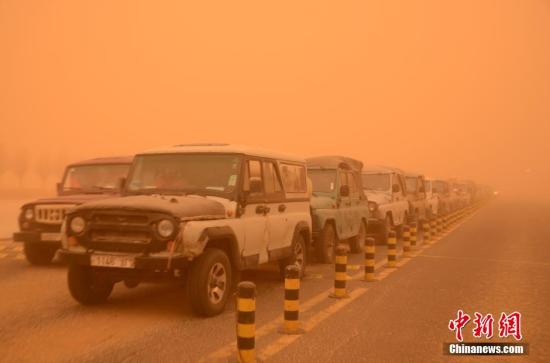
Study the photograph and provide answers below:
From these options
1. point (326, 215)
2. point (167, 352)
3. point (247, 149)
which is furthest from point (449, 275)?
point (167, 352)

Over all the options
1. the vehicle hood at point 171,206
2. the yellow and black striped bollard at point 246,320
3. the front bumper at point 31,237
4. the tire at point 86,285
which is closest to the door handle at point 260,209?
the vehicle hood at point 171,206

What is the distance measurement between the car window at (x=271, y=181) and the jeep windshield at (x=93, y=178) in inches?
174

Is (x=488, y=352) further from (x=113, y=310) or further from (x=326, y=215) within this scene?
(x=326, y=215)

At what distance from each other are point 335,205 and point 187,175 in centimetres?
527

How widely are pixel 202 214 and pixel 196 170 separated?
3.77ft

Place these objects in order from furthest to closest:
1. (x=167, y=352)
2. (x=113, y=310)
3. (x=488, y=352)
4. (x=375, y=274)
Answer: (x=375, y=274) → (x=113, y=310) → (x=488, y=352) → (x=167, y=352)

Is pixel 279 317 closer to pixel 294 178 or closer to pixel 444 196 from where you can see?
pixel 294 178

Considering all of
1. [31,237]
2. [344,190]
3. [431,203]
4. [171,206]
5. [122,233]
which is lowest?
[31,237]

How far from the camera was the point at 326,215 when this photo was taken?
1197cm

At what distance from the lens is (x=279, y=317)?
7.34 metres

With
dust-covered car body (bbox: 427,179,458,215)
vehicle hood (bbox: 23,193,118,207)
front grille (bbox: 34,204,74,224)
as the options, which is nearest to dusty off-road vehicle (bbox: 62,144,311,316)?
vehicle hood (bbox: 23,193,118,207)

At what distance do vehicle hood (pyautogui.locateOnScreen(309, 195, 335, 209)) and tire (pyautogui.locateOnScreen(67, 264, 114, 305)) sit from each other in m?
5.07

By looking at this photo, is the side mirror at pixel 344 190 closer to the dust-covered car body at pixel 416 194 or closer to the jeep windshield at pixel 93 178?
the jeep windshield at pixel 93 178

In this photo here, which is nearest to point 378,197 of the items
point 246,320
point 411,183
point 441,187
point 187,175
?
point 411,183
